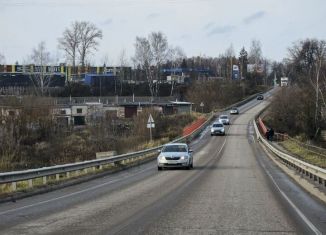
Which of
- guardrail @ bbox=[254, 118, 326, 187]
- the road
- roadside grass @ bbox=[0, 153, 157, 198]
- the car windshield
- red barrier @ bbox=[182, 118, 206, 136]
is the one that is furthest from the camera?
red barrier @ bbox=[182, 118, 206, 136]

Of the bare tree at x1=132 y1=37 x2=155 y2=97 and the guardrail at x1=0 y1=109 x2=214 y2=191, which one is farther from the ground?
the bare tree at x1=132 y1=37 x2=155 y2=97

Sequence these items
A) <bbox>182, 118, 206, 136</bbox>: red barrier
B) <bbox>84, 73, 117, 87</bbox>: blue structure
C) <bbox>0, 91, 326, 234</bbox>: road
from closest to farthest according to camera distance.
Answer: <bbox>0, 91, 326, 234</bbox>: road, <bbox>182, 118, 206, 136</bbox>: red barrier, <bbox>84, 73, 117, 87</bbox>: blue structure

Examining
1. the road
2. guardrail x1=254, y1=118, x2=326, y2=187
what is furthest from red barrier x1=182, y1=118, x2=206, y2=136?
the road

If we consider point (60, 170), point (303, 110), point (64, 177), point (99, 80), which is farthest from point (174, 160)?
point (99, 80)

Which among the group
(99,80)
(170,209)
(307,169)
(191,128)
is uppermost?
(99,80)

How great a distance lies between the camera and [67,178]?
23750mm

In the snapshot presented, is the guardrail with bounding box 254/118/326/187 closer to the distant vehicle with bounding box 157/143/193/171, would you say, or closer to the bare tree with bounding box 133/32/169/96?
the distant vehicle with bounding box 157/143/193/171

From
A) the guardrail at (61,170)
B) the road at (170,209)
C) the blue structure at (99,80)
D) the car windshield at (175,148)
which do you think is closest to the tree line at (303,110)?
the guardrail at (61,170)

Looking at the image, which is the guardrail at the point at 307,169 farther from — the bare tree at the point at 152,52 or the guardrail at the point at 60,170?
the bare tree at the point at 152,52

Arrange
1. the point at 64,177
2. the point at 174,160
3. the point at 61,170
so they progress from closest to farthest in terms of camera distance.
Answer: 1. the point at 61,170
2. the point at 64,177
3. the point at 174,160

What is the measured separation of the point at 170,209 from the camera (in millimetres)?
13805

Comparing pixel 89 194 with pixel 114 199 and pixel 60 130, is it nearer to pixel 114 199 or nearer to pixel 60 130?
pixel 114 199

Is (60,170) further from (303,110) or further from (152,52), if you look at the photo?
(152,52)

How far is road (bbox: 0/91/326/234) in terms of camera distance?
10898mm
